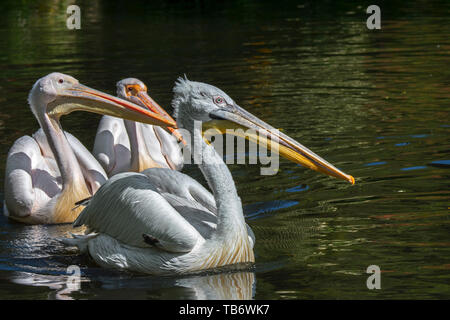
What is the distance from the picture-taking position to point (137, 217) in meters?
4.49

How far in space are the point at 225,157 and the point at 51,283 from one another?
283 centimetres

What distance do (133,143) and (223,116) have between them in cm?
207

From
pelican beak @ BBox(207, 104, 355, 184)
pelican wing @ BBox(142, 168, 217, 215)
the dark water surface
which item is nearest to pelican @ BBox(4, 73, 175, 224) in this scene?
the dark water surface

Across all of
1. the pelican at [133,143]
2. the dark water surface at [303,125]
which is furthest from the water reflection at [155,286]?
the pelican at [133,143]

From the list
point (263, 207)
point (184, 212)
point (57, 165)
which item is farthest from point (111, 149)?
point (184, 212)

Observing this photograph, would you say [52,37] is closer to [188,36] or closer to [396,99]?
[188,36]

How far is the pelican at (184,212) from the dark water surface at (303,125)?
4.2 inches

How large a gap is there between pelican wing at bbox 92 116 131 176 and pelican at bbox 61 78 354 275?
1.75 m

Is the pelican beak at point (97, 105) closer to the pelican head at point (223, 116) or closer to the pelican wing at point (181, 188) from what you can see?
the pelican wing at point (181, 188)

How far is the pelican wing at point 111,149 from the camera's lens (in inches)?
263

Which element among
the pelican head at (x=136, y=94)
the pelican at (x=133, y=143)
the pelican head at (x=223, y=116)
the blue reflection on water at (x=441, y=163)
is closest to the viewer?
the pelican head at (x=223, y=116)

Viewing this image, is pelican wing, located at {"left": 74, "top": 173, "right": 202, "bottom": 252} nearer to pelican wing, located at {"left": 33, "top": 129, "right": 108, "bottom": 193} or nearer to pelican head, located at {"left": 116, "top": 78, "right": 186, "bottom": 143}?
pelican wing, located at {"left": 33, "top": 129, "right": 108, "bottom": 193}
